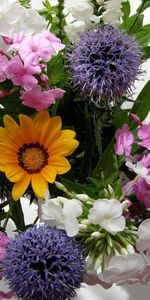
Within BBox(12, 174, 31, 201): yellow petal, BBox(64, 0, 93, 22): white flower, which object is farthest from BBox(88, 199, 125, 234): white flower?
BBox(64, 0, 93, 22): white flower

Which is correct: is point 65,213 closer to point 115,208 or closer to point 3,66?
point 115,208

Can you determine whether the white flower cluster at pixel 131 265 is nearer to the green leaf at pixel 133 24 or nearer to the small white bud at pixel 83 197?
the small white bud at pixel 83 197

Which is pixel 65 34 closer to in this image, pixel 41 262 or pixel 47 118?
pixel 47 118

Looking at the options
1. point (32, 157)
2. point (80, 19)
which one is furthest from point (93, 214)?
point (80, 19)

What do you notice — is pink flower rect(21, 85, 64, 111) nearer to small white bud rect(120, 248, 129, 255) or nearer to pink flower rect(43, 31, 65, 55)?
pink flower rect(43, 31, 65, 55)

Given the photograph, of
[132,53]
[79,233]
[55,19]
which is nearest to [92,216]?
[79,233]

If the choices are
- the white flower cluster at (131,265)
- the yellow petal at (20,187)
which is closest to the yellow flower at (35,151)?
the yellow petal at (20,187)
